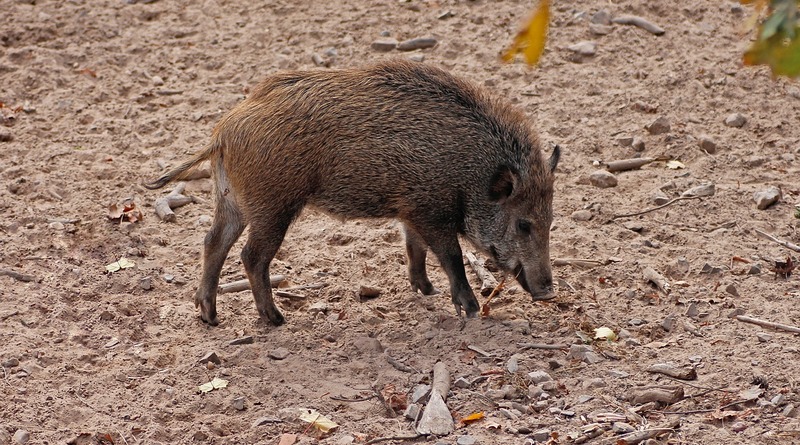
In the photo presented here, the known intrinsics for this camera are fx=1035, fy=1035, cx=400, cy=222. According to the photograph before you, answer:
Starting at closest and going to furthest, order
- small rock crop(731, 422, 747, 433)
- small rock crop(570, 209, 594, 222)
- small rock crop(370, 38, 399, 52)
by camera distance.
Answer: small rock crop(731, 422, 747, 433), small rock crop(570, 209, 594, 222), small rock crop(370, 38, 399, 52)

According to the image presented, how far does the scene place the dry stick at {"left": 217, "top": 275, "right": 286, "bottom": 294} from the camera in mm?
5719

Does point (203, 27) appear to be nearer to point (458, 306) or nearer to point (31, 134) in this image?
point (31, 134)


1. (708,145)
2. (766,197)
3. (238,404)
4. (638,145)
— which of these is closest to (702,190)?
(766,197)

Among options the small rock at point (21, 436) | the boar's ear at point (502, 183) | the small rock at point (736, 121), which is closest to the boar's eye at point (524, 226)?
the boar's ear at point (502, 183)

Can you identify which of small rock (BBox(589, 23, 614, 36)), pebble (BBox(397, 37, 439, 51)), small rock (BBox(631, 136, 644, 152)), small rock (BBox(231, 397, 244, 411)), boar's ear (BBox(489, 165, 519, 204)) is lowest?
small rock (BBox(631, 136, 644, 152))

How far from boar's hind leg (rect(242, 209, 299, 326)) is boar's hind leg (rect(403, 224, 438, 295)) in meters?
0.70

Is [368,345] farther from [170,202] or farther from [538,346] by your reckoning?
[170,202]

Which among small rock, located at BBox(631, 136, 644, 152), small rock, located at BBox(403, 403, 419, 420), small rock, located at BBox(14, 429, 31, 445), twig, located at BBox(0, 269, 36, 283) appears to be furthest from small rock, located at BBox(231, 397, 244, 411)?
small rock, located at BBox(631, 136, 644, 152)

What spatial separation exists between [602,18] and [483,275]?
3.19 metres

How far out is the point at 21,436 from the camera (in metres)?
4.24

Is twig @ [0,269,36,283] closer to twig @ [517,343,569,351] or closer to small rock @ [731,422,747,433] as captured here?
twig @ [517,343,569,351]

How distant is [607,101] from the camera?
7.31 meters

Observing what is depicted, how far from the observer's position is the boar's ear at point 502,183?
17.3 ft

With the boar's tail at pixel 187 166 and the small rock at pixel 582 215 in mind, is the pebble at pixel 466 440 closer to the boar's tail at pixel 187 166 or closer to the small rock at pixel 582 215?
the boar's tail at pixel 187 166
